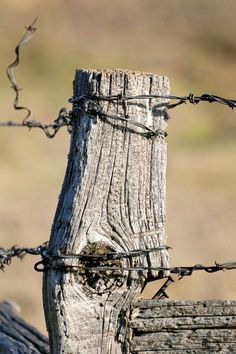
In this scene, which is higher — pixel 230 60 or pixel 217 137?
pixel 230 60

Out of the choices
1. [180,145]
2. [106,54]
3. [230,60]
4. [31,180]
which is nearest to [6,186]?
[31,180]

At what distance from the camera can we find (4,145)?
50.5 feet

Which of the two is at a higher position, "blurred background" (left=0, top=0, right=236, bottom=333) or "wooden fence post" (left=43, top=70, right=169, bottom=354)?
"blurred background" (left=0, top=0, right=236, bottom=333)

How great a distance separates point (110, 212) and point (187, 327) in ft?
1.38

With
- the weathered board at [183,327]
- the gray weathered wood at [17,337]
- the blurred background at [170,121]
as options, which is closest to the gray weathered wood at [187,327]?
the weathered board at [183,327]

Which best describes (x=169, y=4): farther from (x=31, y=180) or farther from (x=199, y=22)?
(x=31, y=180)

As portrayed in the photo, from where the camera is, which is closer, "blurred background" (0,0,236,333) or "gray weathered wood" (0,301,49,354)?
"gray weathered wood" (0,301,49,354)

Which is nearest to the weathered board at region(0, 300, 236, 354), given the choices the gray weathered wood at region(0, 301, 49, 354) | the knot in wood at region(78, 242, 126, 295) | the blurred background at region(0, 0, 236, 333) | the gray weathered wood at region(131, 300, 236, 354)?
the gray weathered wood at region(131, 300, 236, 354)

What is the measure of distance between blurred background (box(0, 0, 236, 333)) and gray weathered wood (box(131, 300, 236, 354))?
472 centimetres

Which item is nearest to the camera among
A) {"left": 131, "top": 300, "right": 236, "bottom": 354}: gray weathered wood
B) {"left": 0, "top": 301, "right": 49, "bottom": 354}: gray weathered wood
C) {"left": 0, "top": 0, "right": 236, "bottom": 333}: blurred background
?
{"left": 131, "top": 300, "right": 236, "bottom": 354}: gray weathered wood

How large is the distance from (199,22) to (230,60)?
250 cm

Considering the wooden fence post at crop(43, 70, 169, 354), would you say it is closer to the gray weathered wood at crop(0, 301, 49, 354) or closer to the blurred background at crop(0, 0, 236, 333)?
the gray weathered wood at crop(0, 301, 49, 354)

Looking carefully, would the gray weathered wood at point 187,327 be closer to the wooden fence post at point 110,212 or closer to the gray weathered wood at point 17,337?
the wooden fence post at point 110,212

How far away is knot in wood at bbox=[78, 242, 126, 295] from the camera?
3068mm
